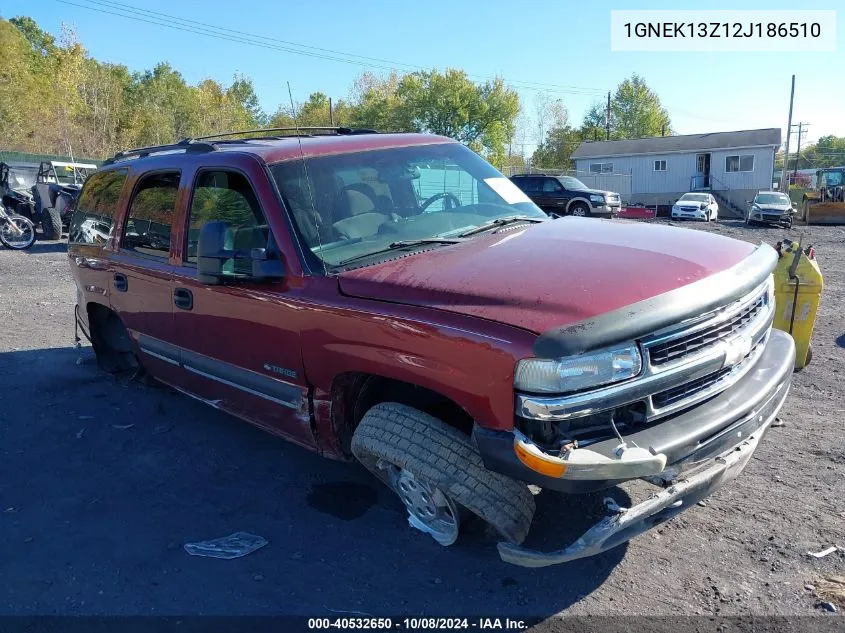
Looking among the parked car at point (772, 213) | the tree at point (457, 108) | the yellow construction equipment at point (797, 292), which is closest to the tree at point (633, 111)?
the tree at point (457, 108)

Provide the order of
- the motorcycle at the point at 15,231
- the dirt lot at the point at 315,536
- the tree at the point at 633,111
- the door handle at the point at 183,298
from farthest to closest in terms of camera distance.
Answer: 1. the tree at the point at 633,111
2. the motorcycle at the point at 15,231
3. the door handle at the point at 183,298
4. the dirt lot at the point at 315,536

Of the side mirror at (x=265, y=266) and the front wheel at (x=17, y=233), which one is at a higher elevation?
the side mirror at (x=265, y=266)

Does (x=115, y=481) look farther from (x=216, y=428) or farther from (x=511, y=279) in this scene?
(x=511, y=279)

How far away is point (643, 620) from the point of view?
260 cm

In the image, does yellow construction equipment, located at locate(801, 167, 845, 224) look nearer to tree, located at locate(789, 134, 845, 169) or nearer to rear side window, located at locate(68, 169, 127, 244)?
rear side window, located at locate(68, 169, 127, 244)

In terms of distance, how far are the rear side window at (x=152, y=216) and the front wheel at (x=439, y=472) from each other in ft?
6.57

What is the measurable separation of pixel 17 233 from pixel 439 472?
16343 mm

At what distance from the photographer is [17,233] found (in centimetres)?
1555

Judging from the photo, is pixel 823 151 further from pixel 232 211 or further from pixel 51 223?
pixel 232 211

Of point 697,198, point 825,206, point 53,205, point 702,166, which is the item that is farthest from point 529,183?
point 702,166

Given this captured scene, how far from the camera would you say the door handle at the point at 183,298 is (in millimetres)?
3857

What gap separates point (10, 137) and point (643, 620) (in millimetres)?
46030

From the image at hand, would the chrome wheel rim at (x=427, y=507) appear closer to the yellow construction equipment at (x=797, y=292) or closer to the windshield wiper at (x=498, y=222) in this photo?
the windshield wiper at (x=498, y=222)

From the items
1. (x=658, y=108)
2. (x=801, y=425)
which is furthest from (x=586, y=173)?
(x=801, y=425)
